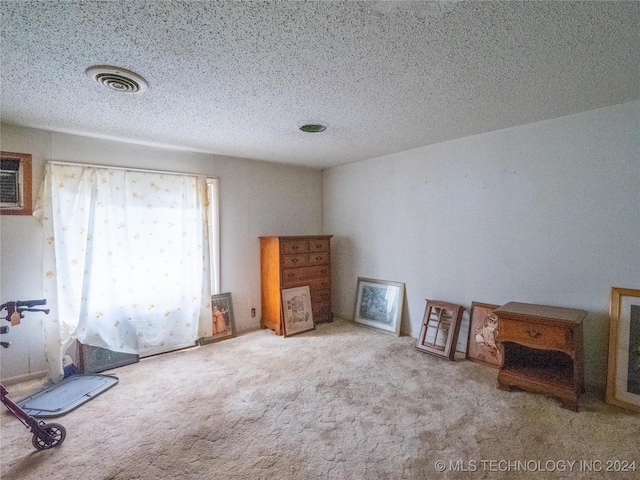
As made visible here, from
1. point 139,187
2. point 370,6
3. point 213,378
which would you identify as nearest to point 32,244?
point 139,187

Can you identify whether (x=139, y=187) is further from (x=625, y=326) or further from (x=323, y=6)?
(x=625, y=326)

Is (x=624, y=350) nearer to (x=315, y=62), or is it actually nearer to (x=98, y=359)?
(x=315, y=62)

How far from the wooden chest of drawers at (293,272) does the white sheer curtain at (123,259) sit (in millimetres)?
728

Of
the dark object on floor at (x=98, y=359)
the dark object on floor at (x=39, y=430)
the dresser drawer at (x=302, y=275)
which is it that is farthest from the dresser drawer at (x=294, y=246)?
the dark object on floor at (x=39, y=430)

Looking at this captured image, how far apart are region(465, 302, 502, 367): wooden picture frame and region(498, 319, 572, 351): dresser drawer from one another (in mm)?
499

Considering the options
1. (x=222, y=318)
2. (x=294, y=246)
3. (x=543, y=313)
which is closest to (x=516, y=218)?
(x=543, y=313)

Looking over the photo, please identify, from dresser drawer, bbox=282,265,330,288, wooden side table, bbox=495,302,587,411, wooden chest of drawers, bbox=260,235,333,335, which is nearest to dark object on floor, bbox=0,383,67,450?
wooden chest of drawers, bbox=260,235,333,335

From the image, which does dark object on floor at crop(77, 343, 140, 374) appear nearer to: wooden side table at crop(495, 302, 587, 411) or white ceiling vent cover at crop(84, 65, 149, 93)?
white ceiling vent cover at crop(84, 65, 149, 93)

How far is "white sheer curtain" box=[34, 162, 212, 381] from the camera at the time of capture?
260 centimetres

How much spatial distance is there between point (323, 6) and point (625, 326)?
2.77m

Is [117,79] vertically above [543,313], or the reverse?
[117,79]

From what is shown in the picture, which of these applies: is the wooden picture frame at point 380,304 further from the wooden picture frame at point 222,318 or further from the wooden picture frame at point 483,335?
the wooden picture frame at point 222,318

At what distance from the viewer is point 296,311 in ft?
12.0

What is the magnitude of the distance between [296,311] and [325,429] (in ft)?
6.04
